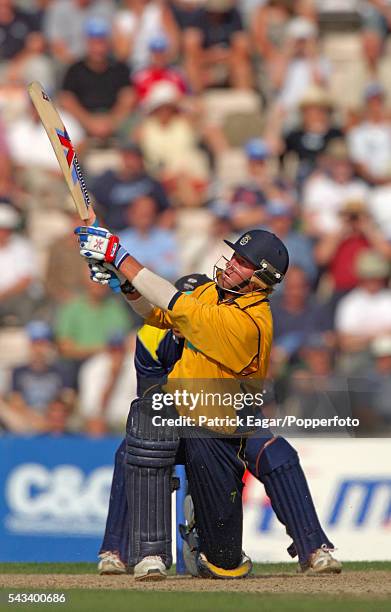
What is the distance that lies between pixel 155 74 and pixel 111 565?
8689mm

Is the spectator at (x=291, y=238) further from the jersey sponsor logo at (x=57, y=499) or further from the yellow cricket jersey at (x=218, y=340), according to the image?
the yellow cricket jersey at (x=218, y=340)

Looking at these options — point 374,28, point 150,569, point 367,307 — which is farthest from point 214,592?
point 374,28

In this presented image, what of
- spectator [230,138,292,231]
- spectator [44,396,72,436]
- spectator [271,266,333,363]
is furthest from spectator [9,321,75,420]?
spectator [230,138,292,231]

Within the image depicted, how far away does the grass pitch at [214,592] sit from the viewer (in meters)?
6.70

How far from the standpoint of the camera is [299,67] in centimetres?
1666

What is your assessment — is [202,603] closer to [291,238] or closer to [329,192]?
[291,238]

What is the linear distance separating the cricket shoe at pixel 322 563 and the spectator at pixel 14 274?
6.55m

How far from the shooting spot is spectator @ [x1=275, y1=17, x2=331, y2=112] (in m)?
16.5

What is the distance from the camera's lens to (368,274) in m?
14.1

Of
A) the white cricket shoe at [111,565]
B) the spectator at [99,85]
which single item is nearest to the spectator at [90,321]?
the spectator at [99,85]

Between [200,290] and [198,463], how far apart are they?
1.02m

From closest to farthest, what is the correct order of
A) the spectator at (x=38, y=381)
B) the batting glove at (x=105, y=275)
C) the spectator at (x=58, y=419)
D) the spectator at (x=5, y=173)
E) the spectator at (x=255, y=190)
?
the batting glove at (x=105, y=275) < the spectator at (x=58, y=419) < the spectator at (x=38, y=381) < the spectator at (x=255, y=190) < the spectator at (x=5, y=173)

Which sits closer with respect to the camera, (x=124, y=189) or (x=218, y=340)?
(x=218, y=340)

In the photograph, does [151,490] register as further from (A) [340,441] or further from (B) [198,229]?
(B) [198,229]
